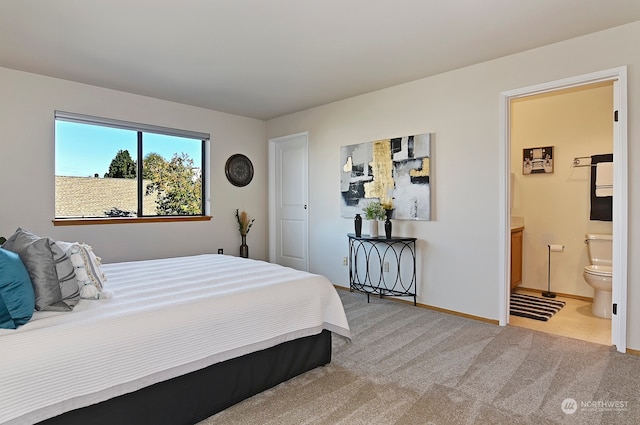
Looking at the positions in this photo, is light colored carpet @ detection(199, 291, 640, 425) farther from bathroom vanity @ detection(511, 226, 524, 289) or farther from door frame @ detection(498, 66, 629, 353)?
bathroom vanity @ detection(511, 226, 524, 289)

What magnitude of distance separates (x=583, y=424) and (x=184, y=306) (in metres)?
2.13

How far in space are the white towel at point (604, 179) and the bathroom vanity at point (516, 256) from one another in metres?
0.95

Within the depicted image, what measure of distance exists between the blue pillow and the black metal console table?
3007 mm

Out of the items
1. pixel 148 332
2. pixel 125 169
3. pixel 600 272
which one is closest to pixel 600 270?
pixel 600 272

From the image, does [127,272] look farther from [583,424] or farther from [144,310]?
[583,424]

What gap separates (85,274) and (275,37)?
7.11 feet

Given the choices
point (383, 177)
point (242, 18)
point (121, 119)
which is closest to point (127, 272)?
point (242, 18)

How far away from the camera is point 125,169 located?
439 cm

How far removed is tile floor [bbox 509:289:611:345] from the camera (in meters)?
3.10

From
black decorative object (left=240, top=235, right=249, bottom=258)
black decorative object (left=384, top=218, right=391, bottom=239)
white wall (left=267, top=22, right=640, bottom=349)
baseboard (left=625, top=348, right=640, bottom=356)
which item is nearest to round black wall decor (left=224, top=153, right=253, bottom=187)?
black decorative object (left=240, top=235, right=249, bottom=258)

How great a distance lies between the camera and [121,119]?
13.9ft

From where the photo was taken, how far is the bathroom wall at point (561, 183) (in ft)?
13.8

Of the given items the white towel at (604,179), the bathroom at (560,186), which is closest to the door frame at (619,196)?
the bathroom at (560,186)

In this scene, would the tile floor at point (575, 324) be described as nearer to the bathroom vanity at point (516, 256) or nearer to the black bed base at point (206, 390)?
the bathroom vanity at point (516, 256)
